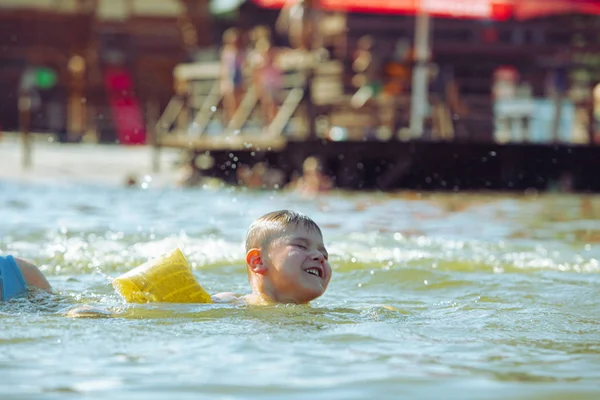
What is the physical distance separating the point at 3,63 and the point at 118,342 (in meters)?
25.7

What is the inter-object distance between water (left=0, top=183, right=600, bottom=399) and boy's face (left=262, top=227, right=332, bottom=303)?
112mm

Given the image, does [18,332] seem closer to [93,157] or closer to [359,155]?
[359,155]

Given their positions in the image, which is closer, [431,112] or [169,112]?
[431,112]

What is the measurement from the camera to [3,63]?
29000 millimetres

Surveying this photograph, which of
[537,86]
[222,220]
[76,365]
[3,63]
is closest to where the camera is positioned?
[76,365]

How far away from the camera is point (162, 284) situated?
5543 mm

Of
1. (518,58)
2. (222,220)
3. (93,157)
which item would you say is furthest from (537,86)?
(222,220)

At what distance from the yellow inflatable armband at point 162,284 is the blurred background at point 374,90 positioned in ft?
36.4

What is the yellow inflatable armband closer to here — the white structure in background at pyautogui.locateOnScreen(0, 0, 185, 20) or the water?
the water

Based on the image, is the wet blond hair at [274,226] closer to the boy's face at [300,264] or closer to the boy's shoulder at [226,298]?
the boy's face at [300,264]

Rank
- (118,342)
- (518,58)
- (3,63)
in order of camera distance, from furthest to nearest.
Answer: (3,63) < (518,58) < (118,342)

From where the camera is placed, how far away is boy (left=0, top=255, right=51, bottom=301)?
542 cm

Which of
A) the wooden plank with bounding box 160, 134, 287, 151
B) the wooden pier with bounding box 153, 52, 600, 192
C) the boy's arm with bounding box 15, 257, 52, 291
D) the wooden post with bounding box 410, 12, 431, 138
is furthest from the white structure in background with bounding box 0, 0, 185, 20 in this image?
the boy's arm with bounding box 15, 257, 52, 291

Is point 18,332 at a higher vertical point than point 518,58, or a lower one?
lower
